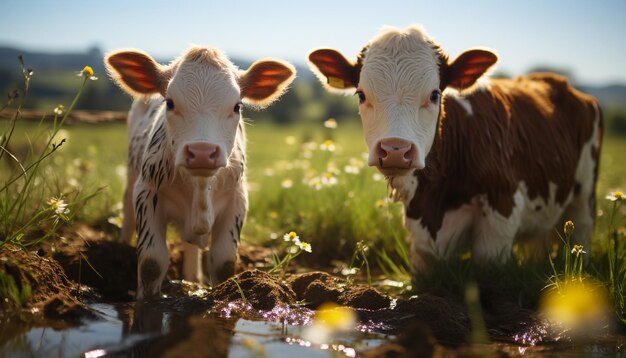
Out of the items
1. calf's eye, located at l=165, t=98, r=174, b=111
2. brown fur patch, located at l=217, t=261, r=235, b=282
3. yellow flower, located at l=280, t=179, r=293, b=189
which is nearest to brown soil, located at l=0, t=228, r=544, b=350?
brown fur patch, located at l=217, t=261, r=235, b=282

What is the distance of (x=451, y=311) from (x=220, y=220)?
6.61ft

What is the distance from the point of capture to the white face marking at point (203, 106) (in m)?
4.66

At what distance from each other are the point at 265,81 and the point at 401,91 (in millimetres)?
1145

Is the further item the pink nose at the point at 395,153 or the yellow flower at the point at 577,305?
the pink nose at the point at 395,153

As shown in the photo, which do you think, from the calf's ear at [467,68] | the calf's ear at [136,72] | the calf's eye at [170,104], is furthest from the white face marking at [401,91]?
the calf's ear at [136,72]

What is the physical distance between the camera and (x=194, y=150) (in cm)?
448

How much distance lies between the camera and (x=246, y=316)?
14.0ft

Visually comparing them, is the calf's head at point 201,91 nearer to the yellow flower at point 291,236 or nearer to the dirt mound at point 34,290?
the yellow flower at point 291,236

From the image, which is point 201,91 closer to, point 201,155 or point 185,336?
point 201,155

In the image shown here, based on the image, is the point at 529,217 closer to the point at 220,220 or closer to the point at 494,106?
the point at 494,106

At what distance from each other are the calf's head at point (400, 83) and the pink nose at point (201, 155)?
110 cm

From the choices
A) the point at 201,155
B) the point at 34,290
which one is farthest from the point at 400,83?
the point at 34,290

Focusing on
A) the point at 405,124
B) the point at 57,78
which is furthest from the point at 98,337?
the point at 57,78

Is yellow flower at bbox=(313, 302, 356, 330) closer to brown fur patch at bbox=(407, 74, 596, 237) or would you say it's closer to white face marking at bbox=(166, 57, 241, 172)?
white face marking at bbox=(166, 57, 241, 172)
